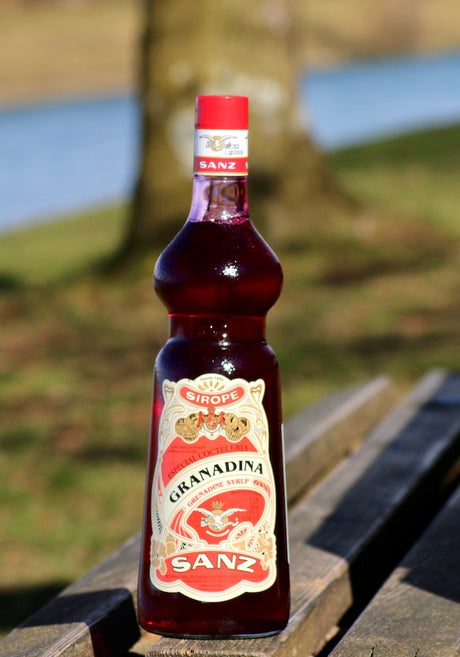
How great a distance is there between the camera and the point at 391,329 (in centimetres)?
688

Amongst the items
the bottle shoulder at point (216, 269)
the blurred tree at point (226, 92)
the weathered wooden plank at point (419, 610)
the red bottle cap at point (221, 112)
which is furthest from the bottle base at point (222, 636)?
the blurred tree at point (226, 92)

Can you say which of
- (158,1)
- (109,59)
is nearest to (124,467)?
(158,1)

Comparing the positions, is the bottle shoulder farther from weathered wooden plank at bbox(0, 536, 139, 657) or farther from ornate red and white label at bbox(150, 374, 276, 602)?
weathered wooden plank at bbox(0, 536, 139, 657)

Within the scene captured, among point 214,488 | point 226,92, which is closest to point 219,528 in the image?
point 214,488

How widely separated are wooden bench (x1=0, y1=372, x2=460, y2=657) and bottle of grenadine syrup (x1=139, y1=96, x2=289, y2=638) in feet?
0.22

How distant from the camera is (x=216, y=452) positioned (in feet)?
5.54

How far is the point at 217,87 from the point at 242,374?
678 cm

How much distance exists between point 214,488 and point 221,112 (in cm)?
61

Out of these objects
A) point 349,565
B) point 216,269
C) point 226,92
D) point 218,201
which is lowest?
point 349,565

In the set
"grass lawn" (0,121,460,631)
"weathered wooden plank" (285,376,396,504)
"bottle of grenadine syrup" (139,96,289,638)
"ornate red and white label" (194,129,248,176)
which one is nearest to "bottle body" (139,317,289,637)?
"bottle of grenadine syrup" (139,96,289,638)

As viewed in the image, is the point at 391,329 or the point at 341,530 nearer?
the point at 341,530

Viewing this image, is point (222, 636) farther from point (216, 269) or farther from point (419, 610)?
point (216, 269)

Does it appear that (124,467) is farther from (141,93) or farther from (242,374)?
(141,93)

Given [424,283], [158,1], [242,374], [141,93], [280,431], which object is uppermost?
[158,1]
